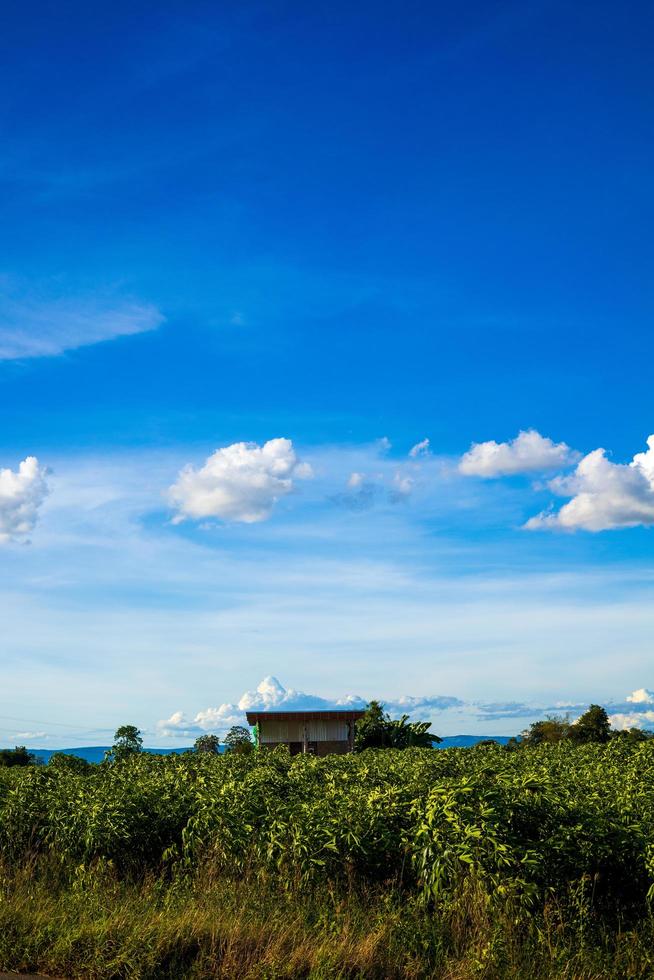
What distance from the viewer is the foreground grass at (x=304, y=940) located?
723 centimetres

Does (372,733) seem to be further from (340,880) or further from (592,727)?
(340,880)

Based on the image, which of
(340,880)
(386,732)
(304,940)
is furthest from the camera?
(386,732)

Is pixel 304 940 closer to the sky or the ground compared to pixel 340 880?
closer to the ground

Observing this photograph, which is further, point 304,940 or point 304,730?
point 304,730

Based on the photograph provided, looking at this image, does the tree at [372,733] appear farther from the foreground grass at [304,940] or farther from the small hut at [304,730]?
the foreground grass at [304,940]

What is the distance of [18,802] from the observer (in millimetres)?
11438

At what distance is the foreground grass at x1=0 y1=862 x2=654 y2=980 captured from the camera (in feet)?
23.7

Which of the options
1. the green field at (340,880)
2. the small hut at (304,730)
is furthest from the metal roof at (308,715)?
the green field at (340,880)

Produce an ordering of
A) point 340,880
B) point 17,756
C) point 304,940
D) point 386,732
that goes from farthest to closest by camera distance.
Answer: point 17,756 → point 386,732 → point 340,880 → point 304,940

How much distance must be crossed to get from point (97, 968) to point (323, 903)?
7.27 ft

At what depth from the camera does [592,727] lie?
4669cm

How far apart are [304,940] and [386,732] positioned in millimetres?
34059

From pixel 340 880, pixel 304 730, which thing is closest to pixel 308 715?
pixel 304 730

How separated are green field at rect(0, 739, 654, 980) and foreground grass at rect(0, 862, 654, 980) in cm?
2
